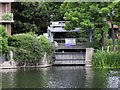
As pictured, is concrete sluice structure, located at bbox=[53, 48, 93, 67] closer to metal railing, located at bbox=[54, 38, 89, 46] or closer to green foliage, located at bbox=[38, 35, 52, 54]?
green foliage, located at bbox=[38, 35, 52, 54]

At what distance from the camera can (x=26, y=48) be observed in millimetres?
38219

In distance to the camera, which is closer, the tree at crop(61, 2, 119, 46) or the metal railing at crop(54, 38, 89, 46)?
the tree at crop(61, 2, 119, 46)

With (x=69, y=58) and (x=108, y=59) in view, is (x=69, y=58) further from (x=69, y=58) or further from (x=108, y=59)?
(x=108, y=59)

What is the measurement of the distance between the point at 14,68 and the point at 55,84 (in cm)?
1192

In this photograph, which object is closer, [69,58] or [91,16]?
[91,16]

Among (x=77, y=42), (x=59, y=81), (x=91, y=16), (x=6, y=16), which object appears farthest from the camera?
(x=77, y=42)

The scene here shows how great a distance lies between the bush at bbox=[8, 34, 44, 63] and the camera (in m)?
37.6

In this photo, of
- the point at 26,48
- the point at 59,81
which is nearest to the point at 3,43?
the point at 26,48

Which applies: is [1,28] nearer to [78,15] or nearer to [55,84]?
[78,15]

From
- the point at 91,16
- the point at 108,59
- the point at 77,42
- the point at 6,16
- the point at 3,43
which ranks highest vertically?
the point at 6,16

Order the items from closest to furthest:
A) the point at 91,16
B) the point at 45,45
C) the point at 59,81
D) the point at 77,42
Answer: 1. the point at 59,81
2. the point at 45,45
3. the point at 91,16
4. the point at 77,42

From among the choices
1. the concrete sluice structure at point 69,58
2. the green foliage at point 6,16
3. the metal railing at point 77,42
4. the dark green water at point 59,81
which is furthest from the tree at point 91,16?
the dark green water at point 59,81

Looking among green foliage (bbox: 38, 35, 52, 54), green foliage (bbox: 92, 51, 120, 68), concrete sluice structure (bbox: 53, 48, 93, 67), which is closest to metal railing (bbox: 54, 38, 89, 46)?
concrete sluice structure (bbox: 53, 48, 93, 67)

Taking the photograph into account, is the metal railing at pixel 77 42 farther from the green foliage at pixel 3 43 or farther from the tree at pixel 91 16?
the green foliage at pixel 3 43
